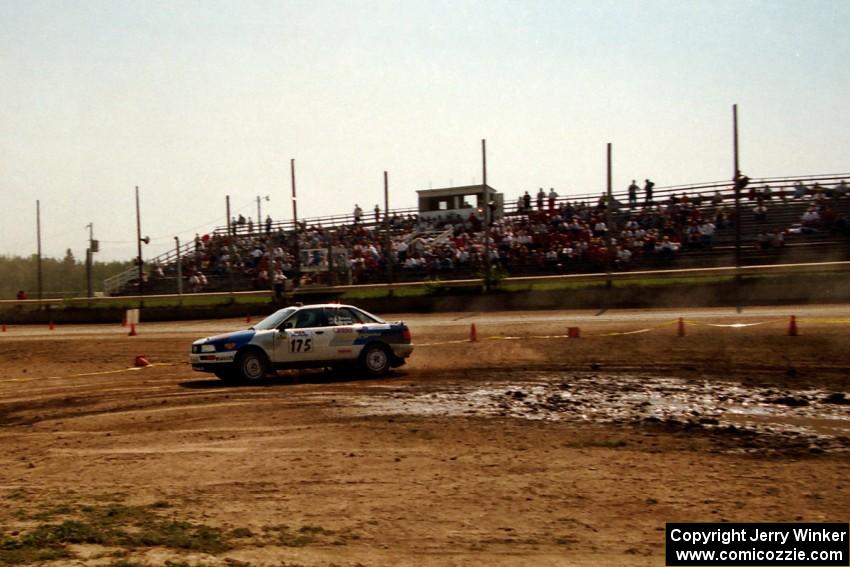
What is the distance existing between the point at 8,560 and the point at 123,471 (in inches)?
118

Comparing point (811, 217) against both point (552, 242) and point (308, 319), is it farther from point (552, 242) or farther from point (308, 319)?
point (308, 319)

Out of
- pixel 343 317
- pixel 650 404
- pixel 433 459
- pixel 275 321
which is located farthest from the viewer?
pixel 343 317

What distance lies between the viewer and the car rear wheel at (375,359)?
1619 cm

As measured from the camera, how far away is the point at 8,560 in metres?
5.66

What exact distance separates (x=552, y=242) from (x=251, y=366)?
62.0 feet

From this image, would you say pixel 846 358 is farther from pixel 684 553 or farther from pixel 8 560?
pixel 8 560

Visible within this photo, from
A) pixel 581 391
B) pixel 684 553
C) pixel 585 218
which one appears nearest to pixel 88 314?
pixel 585 218

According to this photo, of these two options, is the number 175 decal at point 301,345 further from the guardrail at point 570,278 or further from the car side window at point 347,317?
the guardrail at point 570,278

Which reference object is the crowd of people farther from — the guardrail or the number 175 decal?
the number 175 decal

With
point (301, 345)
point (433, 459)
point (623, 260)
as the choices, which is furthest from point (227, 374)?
point (623, 260)

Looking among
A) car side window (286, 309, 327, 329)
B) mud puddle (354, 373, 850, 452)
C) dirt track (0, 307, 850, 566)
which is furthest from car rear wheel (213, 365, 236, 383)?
mud puddle (354, 373, 850, 452)

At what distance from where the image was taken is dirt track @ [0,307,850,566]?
20.1 ft

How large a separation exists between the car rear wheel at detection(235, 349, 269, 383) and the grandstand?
16715 mm

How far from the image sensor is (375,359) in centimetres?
1625
